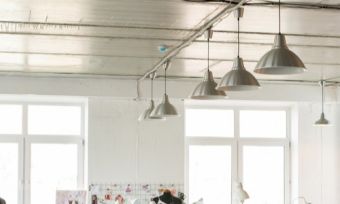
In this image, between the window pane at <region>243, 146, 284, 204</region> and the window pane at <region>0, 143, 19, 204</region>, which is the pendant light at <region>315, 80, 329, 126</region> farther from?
the window pane at <region>0, 143, 19, 204</region>

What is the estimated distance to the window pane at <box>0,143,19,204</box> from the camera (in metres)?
9.48

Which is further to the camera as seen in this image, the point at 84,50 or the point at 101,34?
the point at 84,50

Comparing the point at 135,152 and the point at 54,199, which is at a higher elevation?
the point at 135,152

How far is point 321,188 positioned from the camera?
33.4 ft

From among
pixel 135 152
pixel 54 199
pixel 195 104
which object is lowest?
pixel 54 199

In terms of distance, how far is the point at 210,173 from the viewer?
10305mm

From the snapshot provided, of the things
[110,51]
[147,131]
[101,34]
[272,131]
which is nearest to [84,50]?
[110,51]

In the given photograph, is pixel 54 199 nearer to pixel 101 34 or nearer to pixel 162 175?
pixel 162 175

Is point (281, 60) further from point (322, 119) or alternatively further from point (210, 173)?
point (210, 173)

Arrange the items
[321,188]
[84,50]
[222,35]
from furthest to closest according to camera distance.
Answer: [321,188] → [84,50] → [222,35]

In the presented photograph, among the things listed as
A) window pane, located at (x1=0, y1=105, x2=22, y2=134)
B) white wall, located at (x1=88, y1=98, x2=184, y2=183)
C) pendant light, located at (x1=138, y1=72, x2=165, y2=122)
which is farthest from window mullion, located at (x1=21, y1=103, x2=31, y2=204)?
pendant light, located at (x1=138, y1=72, x2=165, y2=122)

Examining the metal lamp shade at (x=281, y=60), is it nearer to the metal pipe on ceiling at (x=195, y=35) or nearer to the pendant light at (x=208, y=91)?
the metal pipe on ceiling at (x=195, y=35)

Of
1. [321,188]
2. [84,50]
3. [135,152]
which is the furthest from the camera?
[321,188]

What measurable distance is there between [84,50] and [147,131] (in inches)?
111
